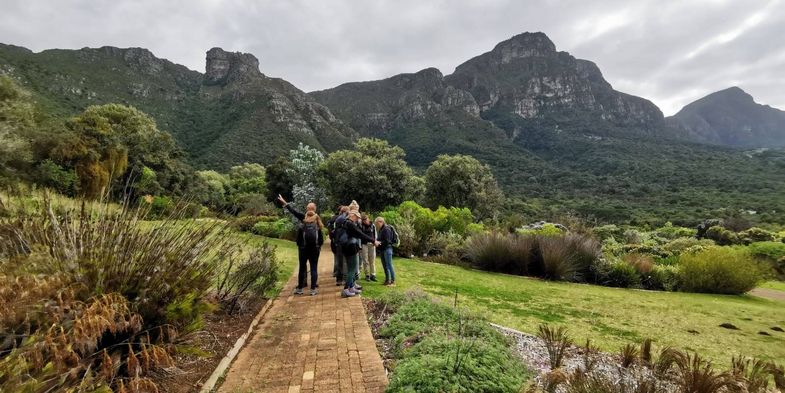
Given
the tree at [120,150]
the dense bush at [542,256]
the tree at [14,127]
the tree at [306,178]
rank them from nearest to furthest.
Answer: the dense bush at [542,256] < the tree at [14,127] < the tree at [120,150] < the tree at [306,178]

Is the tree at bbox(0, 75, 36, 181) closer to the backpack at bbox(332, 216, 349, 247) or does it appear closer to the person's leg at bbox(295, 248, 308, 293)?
the person's leg at bbox(295, 248, 308, 293)

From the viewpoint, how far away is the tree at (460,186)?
3481 cm

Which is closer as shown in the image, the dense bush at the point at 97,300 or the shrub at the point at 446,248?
the dense bush at the point at 97,300

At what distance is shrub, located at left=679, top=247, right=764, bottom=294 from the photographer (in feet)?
40.3

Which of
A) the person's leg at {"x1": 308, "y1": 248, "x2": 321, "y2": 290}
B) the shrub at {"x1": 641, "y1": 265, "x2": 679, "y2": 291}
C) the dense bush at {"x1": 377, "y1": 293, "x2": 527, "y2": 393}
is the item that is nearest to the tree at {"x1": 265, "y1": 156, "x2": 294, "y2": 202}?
the shrub at {"x1": 641, "y1": 265, "x2": 679, "y2": 291}

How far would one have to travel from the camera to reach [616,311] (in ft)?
27.3

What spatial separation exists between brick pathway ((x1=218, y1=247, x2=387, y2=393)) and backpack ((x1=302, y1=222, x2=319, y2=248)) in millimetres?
1155

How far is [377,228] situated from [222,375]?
5.81m

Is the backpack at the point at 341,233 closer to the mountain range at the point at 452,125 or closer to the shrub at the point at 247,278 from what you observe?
the shrub at the point at 247,278

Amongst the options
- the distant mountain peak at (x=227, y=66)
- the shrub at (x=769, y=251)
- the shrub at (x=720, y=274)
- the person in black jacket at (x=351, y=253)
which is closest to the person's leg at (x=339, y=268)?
the person in black jacket at (x=351, y=253)

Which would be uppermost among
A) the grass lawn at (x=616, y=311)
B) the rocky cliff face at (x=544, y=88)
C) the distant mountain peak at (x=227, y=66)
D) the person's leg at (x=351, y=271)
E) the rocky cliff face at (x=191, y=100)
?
the rocky cliff face at (x=544, y=88)

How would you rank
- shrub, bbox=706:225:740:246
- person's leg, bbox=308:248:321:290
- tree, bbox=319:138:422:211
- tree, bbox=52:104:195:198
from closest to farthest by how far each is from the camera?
person's leg, bbox=308:248:321:290
tree, bbox=52:104:195:198
tree, bbox=319:138:422:211
shrub, bbox=706:225:740:246

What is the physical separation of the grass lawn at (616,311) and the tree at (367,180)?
1128cm

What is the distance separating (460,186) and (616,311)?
1041 inches
